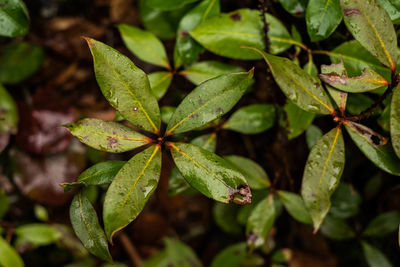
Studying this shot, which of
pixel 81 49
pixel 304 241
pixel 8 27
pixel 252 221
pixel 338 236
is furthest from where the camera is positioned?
pixel 81 49

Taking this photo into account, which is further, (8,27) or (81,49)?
(81,49)

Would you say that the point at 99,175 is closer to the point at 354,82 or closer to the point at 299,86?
the point at 299,86

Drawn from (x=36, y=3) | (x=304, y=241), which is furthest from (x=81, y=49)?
(x=304, y=241)

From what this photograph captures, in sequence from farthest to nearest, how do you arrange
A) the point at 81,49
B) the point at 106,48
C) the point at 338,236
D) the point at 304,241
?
the point at 81,49 → the point at 304,241 → the point at 338,236 → the point at 106,48

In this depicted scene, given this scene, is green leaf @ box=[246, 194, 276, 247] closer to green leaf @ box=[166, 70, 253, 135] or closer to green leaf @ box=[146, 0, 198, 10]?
green leaf @ box=[166, 70, 253, 135]

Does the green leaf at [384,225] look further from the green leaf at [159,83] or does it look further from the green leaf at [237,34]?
the green leaf at [159,83]

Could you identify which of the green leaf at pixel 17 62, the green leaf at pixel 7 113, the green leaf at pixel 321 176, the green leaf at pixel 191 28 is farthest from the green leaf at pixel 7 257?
the green leaf at pixel 321 176

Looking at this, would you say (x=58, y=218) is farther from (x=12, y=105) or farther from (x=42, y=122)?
(x=12, y=105)

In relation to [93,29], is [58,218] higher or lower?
lower
